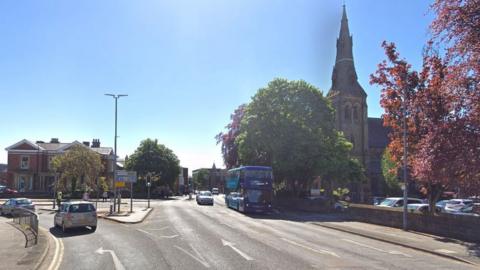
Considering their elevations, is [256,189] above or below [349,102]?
below

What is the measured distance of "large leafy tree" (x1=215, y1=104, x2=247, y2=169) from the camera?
64.1 metres

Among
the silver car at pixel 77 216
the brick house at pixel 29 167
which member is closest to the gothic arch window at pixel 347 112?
the brick house at pixel 29 167

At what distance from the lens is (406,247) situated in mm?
18656

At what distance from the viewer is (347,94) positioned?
81.5m

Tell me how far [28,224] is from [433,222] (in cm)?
2062

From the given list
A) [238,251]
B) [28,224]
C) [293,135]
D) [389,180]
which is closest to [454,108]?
[238,251]

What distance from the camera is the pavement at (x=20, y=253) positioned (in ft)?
44.7

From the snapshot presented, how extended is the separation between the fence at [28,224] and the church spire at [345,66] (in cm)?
6161

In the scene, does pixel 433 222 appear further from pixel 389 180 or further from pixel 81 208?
pixel 389 180

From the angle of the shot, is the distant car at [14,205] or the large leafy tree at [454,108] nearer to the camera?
the large leafy tree at [454,108]

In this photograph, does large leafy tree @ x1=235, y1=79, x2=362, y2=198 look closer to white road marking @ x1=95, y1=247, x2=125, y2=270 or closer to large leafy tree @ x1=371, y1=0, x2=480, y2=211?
large leafy tree @ x1=371, y1=0, x2=480, y2=211

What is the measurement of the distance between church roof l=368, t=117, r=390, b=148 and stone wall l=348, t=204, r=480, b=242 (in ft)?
205

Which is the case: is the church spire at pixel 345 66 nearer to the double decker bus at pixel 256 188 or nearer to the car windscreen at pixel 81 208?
the double decker bus at pixel 256 188

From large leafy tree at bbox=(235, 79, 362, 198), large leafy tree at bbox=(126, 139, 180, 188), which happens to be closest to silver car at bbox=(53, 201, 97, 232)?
large leafy tree at bbox=(235, 79, 362, 198)
